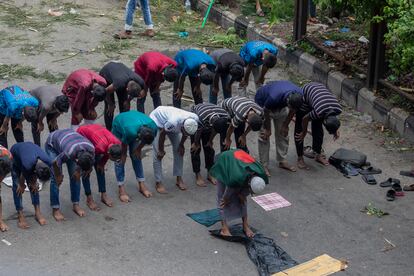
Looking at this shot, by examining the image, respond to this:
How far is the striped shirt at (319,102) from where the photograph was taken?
8453 mm

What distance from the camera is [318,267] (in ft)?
22.6

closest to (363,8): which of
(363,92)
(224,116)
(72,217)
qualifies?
(363,92)

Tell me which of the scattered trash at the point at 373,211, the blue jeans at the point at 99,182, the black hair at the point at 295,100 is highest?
the black hair at the point at 295,100

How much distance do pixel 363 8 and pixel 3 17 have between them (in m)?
7.33

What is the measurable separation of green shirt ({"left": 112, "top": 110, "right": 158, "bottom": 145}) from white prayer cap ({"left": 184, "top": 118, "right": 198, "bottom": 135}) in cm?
34

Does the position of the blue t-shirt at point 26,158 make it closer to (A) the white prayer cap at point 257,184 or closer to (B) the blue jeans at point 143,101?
(A) the white prayer cap at point 257,184

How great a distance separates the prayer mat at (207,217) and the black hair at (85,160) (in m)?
1.29

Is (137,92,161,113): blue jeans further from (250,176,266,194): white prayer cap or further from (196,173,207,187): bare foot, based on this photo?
(250,176,266,194): white prayer cap

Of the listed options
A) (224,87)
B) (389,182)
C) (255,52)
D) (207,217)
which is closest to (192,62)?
(224,87)

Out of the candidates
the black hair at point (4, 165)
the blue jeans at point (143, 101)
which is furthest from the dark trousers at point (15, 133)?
the blue jeans at point (143, 101)

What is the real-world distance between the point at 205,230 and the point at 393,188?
7.80ft

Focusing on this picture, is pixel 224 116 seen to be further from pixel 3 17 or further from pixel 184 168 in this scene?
pixel 3 17

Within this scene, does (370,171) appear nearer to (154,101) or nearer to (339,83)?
(339,83)

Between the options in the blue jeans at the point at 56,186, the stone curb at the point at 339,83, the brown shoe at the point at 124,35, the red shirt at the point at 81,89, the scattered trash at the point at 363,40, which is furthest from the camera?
the brown shoe at the point at 124,35
